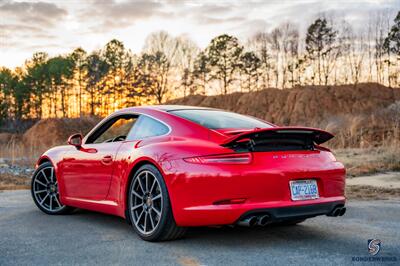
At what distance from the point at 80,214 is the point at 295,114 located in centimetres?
4641

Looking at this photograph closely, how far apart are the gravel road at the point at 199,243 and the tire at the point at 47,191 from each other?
193 millimetres

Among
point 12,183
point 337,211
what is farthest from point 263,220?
point 12,183

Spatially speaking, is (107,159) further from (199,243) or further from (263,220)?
(263,220)

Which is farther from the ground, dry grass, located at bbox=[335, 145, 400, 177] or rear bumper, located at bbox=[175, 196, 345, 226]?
rear bumper, located at bbox=[175, 196, 345, 226]

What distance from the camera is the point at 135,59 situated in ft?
237

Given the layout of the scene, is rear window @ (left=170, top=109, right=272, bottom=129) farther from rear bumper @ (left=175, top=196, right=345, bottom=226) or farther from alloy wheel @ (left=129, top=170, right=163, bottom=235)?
rear bumper @ (left=175, top=196, right=345, bottom=226)

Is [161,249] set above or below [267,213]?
below

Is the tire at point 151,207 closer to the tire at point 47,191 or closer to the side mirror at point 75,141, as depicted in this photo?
the side mirror at point 75,141

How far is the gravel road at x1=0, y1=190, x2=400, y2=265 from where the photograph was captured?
4445 millimetres

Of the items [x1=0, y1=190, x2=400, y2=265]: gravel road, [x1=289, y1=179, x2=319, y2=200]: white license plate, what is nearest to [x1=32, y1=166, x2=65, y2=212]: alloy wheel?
[x1=0, y1=190, x2=400, y2=265]: gravel road

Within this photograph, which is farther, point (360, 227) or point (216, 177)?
point (360, 227)

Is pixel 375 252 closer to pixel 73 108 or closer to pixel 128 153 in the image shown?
pixel 128 153

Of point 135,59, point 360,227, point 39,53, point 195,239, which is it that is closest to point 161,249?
point 195,239

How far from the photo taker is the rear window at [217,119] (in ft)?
17.7
